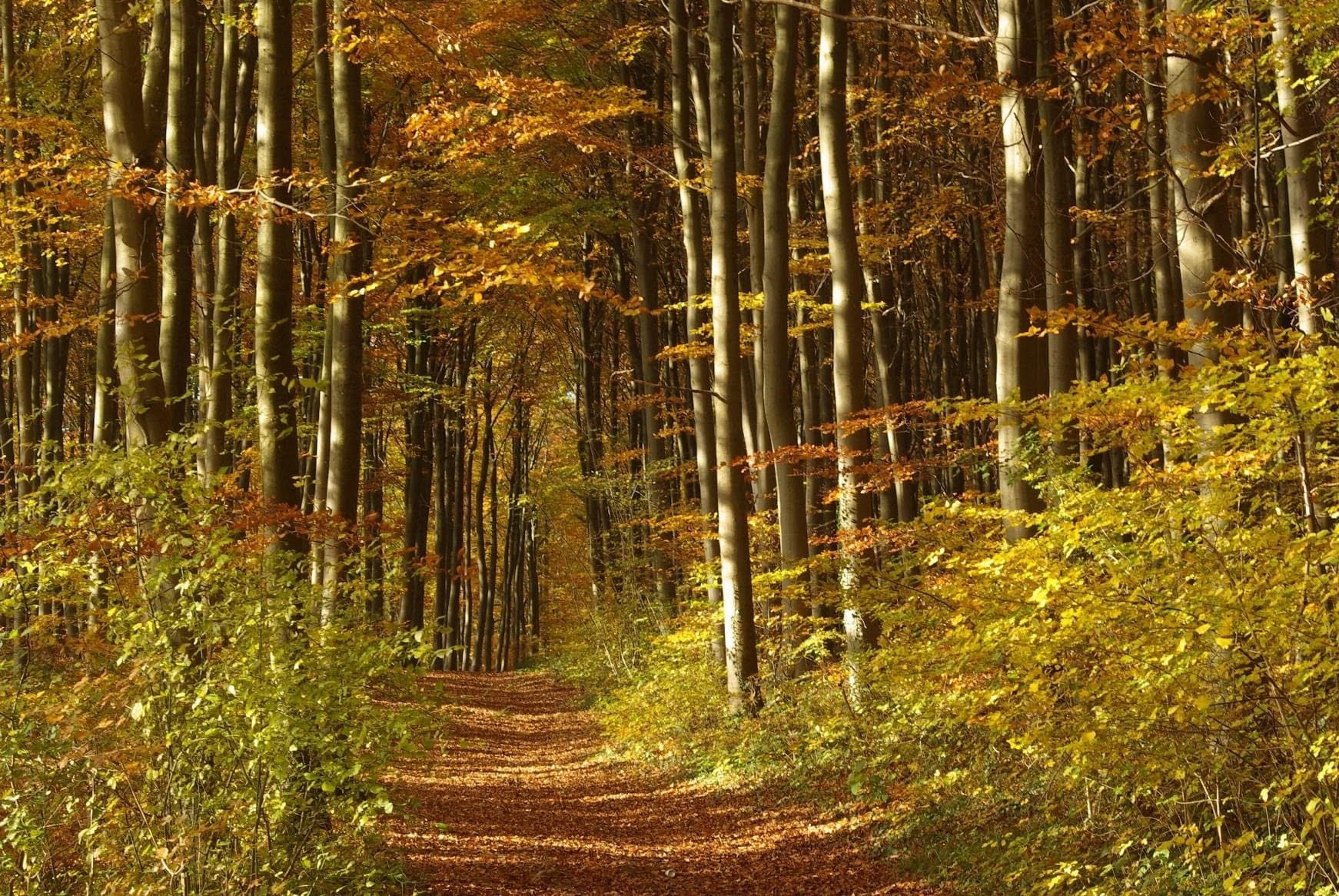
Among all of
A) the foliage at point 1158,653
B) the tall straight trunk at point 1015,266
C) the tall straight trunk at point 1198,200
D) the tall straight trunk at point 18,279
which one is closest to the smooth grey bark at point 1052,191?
the tall straight trunk at point 1015,266

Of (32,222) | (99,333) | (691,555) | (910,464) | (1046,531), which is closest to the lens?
(1046,531)

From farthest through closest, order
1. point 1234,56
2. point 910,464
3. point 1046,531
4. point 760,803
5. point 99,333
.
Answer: point 1234,56 → point 99,333 → point 910,464 → point 760,803 → point 1046,531

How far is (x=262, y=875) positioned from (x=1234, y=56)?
542 inches

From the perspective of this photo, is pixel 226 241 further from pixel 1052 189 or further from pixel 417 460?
pixel 417 460

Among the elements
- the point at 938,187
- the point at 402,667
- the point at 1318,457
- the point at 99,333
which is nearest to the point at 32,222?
the point at 99,333

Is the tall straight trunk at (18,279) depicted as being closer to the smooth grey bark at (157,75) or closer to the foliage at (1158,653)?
the smooth grey bark at (157,75)

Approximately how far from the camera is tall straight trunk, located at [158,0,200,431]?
9.13m

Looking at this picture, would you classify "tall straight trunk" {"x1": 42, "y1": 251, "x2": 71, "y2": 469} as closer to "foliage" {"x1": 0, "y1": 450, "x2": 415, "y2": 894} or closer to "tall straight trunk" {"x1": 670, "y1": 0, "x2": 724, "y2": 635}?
"tall straight trunk" {"x1": 670, "y1": 0, "x2": 724, "y2": 635}

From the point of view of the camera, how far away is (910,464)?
1180cm

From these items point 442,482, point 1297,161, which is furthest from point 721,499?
point 442,482

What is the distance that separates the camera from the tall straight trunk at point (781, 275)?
12.5 meters

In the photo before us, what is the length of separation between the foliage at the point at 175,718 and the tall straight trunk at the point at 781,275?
Answer: 22.4 feet

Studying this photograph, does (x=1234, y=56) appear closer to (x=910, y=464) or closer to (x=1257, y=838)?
(x=910, y=464)

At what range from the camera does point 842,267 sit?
1189 cm
